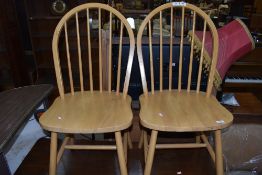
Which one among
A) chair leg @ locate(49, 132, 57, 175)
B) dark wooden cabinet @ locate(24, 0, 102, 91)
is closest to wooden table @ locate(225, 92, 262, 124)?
chair leg @ locate(49, 132, 57, 175)

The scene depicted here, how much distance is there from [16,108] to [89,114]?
0.30 metres

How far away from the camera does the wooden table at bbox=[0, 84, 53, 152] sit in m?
0.81

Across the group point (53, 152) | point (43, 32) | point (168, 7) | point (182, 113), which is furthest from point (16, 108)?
point (43, 32)

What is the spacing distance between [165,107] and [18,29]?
2382mm

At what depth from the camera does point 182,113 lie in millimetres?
1014

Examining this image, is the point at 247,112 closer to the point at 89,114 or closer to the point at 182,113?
the point at 182,113

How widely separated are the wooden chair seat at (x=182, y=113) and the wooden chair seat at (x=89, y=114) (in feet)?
0.31

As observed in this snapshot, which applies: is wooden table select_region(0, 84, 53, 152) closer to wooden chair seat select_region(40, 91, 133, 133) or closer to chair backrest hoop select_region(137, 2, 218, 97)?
wooden chair seat select_region(40, 91, 133, 133)

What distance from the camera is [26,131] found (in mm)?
1475

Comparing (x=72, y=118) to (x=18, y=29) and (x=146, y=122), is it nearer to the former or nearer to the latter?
(x=146, y=122)

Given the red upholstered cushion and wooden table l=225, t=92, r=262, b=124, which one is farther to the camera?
wooden table l=225, t=92, r=262, b=124

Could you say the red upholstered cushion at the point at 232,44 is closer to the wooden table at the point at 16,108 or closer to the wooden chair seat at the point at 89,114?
the wooden chair seat at the point at 89,114

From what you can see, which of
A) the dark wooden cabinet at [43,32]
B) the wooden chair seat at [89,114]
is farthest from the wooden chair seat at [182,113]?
the dark wooden cabinet at [43,32]

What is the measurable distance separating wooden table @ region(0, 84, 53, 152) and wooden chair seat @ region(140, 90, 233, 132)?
466 mm
